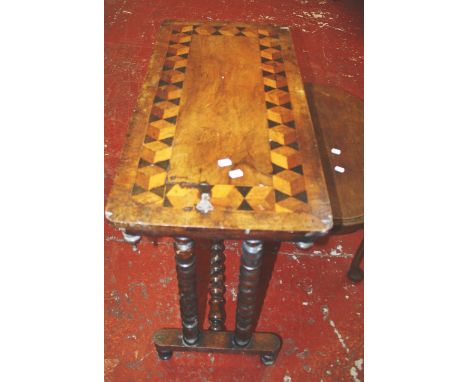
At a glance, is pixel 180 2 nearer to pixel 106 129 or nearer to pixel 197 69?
pixel 106 129

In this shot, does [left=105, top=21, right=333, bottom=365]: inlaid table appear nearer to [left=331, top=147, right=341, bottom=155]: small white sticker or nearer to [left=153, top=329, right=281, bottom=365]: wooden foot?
[left=153, top=329, right=281, bottom=365]: wooden foot

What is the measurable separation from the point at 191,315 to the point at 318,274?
85cm

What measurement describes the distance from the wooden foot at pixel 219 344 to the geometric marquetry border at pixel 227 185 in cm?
88

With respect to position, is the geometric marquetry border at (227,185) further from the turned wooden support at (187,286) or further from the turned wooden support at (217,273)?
the turned wooden support at (217,273)

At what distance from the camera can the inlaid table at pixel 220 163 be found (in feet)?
3.64

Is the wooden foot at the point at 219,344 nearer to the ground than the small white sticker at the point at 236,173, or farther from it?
nearer to the ground

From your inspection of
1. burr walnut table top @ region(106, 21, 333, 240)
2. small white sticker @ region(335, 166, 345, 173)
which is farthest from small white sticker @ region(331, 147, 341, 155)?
burr walnut table top @ region(106, 21, 333, 240)

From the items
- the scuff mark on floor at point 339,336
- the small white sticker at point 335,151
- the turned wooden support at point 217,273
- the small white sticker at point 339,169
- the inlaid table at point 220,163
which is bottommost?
the scuff mark on floor at point 339,336

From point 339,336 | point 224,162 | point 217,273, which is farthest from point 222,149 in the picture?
point 339,336

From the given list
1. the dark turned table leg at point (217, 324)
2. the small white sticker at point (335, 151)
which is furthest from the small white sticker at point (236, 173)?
the small white sticker at point (335, 151)

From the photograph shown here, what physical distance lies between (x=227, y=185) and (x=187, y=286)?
0.47 meters

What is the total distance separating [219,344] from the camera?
5.75ft

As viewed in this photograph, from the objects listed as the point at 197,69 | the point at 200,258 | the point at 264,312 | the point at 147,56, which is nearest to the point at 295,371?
the point at 264,312

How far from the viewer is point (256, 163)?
1273 mm
